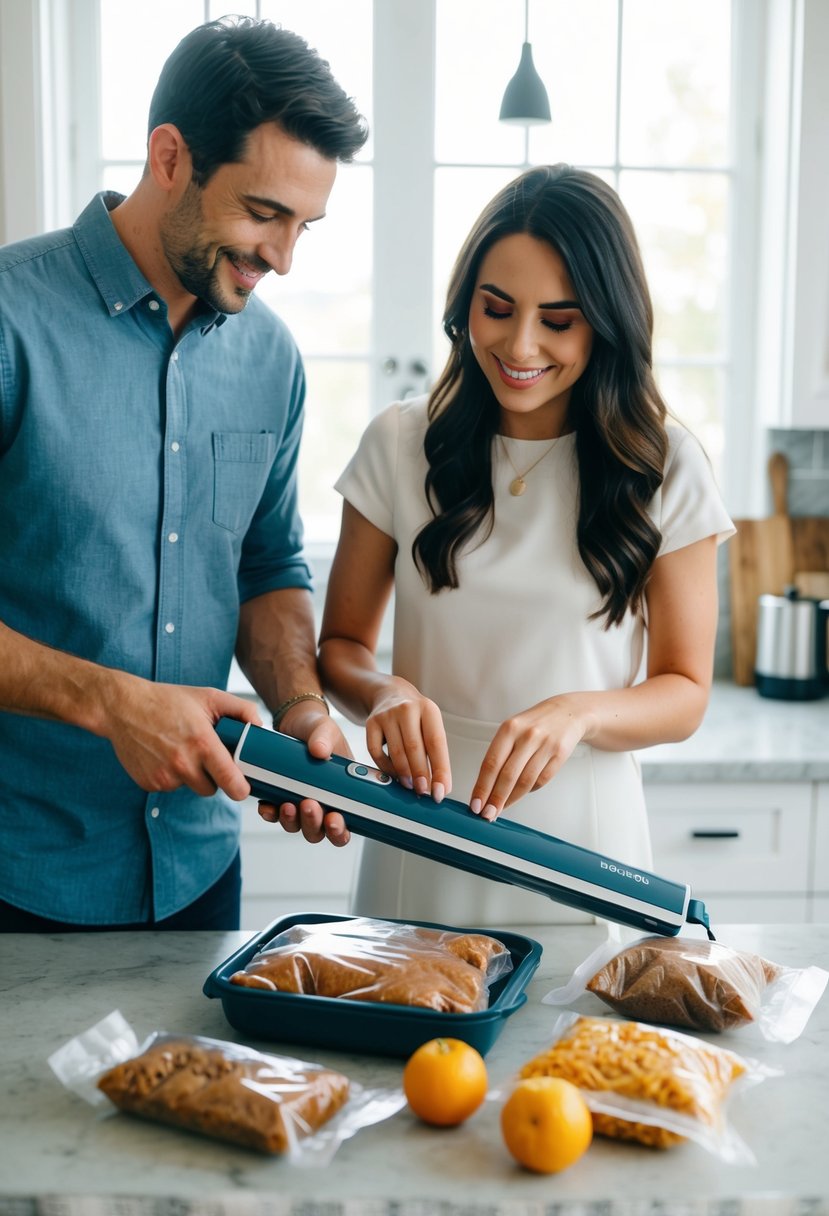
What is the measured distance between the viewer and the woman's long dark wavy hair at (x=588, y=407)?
1.51 meters

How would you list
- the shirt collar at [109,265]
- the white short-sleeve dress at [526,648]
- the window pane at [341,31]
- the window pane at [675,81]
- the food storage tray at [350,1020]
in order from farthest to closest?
the window pane at [675,81] → the window pane at [341,31] → the white short-sleeve dress at [526,648] → the shirt collar at [109,265] → the food storage tray at [350,1020]

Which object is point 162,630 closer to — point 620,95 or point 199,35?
point 199,35

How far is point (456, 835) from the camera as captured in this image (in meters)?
1.18

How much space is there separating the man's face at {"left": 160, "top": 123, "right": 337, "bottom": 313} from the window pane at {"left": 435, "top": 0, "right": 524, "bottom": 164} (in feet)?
5.60

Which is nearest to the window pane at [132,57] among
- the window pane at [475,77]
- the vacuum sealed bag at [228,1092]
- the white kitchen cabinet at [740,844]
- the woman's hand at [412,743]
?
the window pane at [475,77]

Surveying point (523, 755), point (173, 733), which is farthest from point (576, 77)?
point (173, 733)

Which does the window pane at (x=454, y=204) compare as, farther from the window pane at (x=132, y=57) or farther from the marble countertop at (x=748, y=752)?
the marble countertop at (x=748, y=752)

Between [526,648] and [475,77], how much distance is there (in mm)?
1936

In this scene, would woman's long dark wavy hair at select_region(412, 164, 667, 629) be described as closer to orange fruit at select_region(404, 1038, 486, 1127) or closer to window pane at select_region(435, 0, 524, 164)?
orange fruit at select_region(404, 1038, 486, 1127)

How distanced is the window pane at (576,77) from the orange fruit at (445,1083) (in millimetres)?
2570

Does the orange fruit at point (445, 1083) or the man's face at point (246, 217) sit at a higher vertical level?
the man's face at point (246, 217)

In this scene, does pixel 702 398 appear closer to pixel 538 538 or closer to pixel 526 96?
pixel 526 96

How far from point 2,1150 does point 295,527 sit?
3.42 ft

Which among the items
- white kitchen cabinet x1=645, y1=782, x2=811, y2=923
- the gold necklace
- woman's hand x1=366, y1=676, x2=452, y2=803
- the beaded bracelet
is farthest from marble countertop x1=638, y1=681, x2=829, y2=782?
woman's hand x1=366, y1=676, x2=452, y2=803
